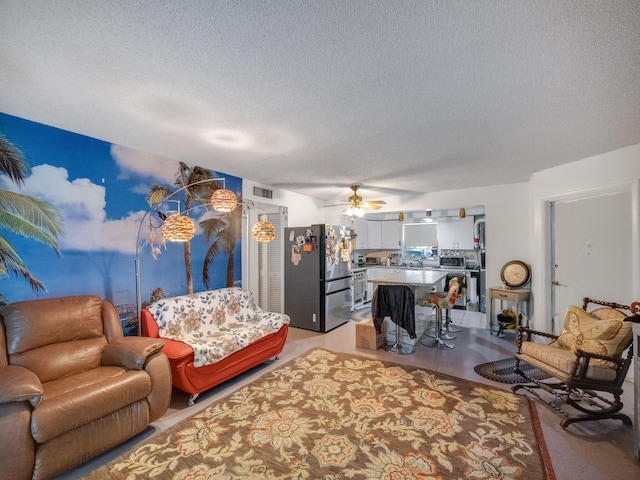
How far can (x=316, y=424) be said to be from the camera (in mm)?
2328

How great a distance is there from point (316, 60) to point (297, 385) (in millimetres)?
2870

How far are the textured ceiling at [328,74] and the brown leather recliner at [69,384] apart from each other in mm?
1705

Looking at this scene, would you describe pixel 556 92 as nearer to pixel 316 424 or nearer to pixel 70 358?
pixel 316 424

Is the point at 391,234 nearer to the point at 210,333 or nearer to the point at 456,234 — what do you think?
the point at 456,234

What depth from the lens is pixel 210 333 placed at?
3391mm

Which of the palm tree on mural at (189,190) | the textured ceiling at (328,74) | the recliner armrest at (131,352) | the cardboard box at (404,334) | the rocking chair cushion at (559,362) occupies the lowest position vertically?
the cardboard box at (404,334)

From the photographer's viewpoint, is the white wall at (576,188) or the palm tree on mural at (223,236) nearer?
the white wall at (576,188)

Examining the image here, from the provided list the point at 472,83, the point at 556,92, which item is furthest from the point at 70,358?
the point at 556,92

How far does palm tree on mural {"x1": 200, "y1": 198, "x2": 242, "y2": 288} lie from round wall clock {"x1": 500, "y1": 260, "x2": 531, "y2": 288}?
14.2 ft

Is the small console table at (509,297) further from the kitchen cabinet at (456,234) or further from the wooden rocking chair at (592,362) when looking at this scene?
the kitchen cabinet at (456,234)

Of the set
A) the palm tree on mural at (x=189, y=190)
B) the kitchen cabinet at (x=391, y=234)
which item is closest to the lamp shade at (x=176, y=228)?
the palm tree on mural at (x=189, y=190)

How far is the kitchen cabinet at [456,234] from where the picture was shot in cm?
648

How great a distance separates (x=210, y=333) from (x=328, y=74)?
2995 millimetres

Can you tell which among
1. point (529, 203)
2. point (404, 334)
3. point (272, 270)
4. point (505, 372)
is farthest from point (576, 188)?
point (272, 270)
